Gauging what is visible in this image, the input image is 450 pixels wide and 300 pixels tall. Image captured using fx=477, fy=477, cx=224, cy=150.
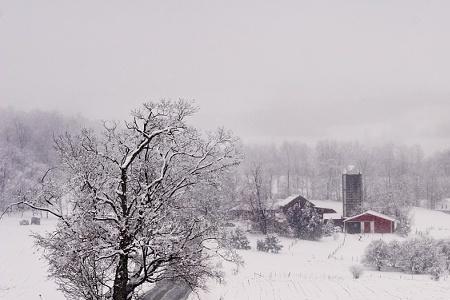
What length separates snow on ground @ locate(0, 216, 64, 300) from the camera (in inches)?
1080

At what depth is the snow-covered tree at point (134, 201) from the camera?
12328mm

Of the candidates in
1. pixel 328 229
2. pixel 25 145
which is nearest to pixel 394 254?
pixel 328 229

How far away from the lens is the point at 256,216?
63.4 metres

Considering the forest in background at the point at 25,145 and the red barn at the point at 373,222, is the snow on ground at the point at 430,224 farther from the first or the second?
the forest in background at the point at 25,145

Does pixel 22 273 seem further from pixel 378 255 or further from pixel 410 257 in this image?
pixel 410 257

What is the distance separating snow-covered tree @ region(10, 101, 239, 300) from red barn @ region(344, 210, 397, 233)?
2351 inches

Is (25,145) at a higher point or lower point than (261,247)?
higher

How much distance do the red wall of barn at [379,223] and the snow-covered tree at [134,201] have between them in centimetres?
5978

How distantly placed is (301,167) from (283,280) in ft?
396

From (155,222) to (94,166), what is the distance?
90.6 inches

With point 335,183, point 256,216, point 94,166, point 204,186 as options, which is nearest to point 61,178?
point 94,166

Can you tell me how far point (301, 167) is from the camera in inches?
5974

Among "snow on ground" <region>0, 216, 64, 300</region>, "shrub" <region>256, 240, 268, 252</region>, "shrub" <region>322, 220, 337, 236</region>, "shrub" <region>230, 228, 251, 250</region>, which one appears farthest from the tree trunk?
"shrub" <region>322, 220, 337, 236</region>

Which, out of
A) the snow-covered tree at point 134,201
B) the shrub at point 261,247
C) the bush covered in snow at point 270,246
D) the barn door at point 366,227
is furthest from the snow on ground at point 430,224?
the snow-covered tree at point 134,201
